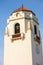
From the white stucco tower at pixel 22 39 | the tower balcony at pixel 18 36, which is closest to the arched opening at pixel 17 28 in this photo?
the white stucco tower at pixel 22 39

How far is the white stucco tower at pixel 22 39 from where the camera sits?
32062mm

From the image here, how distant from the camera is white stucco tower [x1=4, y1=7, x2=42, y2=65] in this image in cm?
3206

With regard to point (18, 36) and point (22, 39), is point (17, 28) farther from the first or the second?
point (22, 39)

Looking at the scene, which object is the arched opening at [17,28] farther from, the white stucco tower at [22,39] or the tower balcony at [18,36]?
the tower balcony at [18,36]

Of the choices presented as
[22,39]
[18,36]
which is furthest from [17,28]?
[22,39]

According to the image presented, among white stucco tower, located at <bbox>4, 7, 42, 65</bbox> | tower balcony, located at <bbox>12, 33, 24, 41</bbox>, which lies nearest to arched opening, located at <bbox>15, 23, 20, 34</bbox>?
white stucco tower, located at <bbox>4, 7, 42, 65</bbox>

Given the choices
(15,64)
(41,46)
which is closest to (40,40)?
(41,46)

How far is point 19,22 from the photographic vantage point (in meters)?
34.3

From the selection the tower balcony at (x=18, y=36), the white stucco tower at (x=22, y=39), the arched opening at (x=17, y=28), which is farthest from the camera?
the arched opening at (x=17, y=28)

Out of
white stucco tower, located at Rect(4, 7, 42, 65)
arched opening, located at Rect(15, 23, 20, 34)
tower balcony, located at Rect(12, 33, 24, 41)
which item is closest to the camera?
white stucco tower, located at Rect(4, 7, 42, 65)

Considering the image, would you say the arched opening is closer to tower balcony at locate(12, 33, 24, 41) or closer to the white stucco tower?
the white stucco tower

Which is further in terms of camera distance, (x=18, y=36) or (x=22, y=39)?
(x=18, y=36)

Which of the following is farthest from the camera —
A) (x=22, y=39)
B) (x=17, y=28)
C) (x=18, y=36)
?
(x=17, y=28)

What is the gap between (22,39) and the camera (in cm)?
3291
